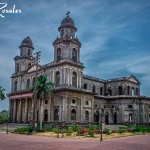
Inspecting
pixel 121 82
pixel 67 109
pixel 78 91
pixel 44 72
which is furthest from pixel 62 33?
pixel 121 82

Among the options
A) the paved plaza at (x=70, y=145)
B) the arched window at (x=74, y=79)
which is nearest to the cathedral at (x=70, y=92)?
the arched window at (x=74, y=79)

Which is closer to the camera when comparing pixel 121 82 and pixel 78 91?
pixel 78 91

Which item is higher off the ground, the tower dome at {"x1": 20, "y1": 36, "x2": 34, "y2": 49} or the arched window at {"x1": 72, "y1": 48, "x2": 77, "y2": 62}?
the tower dome at {"x1": 20, "y1": 36, "x2": 34, "y2": 49}

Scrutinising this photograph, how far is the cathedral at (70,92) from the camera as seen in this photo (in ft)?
180

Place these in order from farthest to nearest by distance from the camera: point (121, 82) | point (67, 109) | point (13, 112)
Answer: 1. point (121, 82)
2. point (13, 112)
3. point (67, 109)

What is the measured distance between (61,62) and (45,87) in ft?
41.2

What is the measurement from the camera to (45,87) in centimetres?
4506

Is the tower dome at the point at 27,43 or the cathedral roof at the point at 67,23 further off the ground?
the cathedral roof at the point at 67,23

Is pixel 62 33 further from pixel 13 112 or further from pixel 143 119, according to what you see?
pixel 143 119

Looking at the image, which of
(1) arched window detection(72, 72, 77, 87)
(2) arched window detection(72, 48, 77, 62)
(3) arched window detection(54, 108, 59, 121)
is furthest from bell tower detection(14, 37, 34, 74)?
(3) arched window detection(54, 108, 59, 121)

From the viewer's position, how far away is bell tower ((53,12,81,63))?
5747cm

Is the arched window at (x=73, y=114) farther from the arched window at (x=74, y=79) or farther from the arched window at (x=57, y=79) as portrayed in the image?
the arched window at (x=57, y=79)

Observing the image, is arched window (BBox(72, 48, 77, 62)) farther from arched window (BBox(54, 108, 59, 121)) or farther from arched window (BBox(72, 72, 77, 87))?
arched window (BBox(54, 108, 59, 121))

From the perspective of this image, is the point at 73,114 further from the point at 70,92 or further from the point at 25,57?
the point at 25,57
